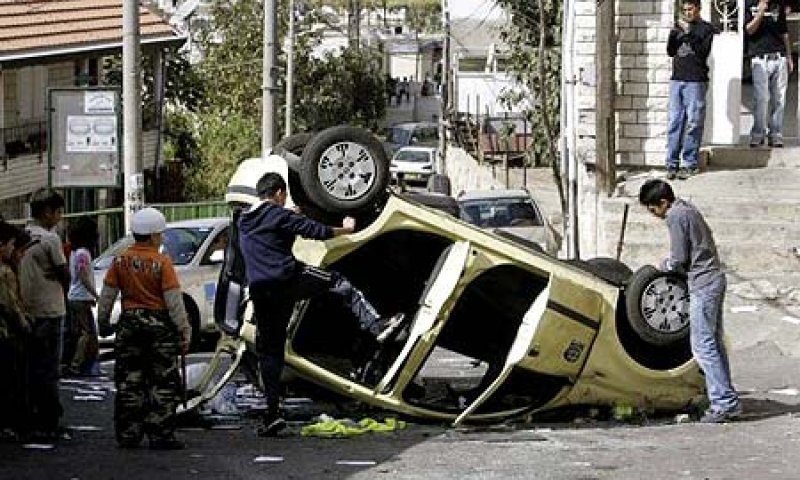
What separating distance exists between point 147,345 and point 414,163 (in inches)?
1818

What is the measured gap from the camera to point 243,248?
1095cm

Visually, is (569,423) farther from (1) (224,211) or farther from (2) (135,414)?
(1) (224,211)

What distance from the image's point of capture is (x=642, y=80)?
806 inches

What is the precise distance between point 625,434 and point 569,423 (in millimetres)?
638

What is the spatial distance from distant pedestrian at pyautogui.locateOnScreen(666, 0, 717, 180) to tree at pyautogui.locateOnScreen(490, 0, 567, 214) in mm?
16258

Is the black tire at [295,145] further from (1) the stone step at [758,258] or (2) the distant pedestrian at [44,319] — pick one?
(1) the stone step at [758,258]

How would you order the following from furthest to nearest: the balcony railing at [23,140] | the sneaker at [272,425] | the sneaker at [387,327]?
the balcony railing at [23,140], the sneaker at [387,327], the sneaker at [272,425]

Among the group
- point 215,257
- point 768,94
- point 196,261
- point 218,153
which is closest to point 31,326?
point 196,261

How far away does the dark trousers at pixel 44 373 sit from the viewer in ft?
36.4

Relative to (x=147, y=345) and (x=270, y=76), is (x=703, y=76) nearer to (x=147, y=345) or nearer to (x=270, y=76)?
(x=270, y=76)

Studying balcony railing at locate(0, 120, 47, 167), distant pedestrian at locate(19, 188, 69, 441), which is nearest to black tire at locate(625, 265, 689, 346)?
distant pedestrian at locate(19, 188, 69, 441)

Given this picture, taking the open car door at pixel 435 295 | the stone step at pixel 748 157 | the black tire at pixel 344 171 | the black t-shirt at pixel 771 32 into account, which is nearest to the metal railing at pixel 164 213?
the stone step at pixel 748 157

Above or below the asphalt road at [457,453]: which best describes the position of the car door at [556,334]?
above

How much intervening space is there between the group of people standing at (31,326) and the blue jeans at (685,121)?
939cm
